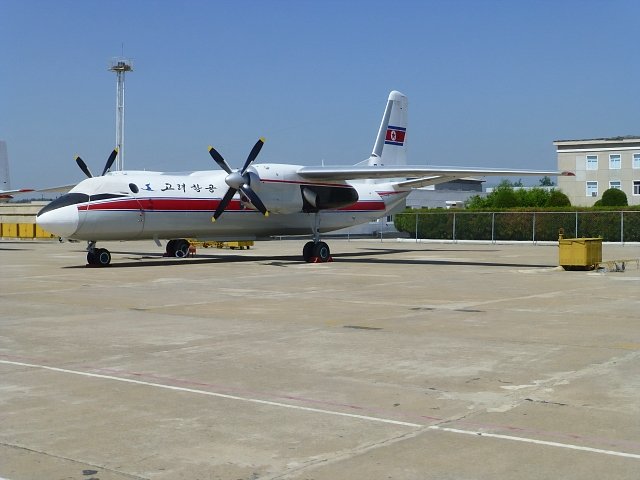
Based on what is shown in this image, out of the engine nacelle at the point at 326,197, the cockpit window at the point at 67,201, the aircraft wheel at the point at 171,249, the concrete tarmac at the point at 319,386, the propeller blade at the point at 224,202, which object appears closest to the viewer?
the concrete tarmac at the point at 319,386

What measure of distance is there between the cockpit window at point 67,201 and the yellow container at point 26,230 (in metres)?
43.6

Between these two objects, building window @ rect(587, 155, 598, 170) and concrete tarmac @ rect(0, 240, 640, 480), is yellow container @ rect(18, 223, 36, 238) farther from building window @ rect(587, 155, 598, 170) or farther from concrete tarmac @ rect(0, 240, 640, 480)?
building window @ rect(587, 155, 598, 170)

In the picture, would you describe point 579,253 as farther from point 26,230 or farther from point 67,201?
point 26,230

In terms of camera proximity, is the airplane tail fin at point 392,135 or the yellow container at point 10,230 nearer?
the airplane tail fin at point 392,135

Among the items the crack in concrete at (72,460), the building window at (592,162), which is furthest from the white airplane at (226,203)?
the building window at (592,162)

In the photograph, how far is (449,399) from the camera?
8945 mm

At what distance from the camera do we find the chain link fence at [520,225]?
55.6m

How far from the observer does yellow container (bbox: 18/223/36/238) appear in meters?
71.3

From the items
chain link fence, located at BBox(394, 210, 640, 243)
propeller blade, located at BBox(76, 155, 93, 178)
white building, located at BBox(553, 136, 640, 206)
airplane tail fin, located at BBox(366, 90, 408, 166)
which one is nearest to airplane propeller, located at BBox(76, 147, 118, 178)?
propeller blade, located at BBox(76, 155, 93, 178)

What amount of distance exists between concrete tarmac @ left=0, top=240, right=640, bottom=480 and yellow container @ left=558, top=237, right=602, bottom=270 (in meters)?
9.05

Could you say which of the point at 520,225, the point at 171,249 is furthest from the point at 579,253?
the point at 520,225

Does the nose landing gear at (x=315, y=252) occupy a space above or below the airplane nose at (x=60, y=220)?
below

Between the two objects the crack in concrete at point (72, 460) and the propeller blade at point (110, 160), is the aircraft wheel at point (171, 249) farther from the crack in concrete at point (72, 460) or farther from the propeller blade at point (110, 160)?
the crack in concrete at point (72, 460)

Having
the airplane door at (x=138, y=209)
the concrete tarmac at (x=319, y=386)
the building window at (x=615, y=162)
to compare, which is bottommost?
the concrete tarmac at (x=319, y=386)
